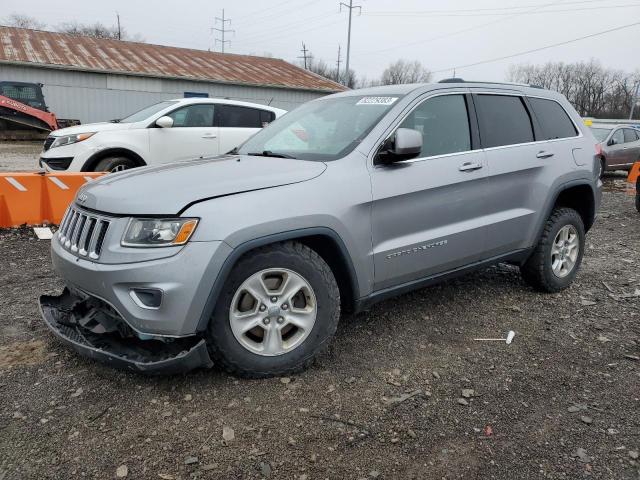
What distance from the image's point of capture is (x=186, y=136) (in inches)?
330

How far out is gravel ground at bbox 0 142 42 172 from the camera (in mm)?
14016

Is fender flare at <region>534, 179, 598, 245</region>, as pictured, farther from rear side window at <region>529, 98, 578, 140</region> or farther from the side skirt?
rear side window at <region>529, 98, 578, 140</region>

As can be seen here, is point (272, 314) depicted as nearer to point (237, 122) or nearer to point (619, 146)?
point (237, 122)

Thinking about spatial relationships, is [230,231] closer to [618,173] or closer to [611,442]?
[611,442]

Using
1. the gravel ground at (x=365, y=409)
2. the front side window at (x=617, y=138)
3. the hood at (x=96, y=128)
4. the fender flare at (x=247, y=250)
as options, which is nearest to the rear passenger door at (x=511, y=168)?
the gravel ground at (x=365, y=409)

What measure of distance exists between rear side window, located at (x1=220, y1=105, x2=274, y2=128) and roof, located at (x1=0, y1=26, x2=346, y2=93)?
20197mm

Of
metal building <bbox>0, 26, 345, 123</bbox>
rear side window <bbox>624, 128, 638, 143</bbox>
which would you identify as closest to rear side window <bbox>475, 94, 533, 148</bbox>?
rear side window <bbox>624, 128, 638, 143</bbox>

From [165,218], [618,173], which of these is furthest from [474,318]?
Answer: [618,173]

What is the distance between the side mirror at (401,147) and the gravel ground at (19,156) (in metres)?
12.6

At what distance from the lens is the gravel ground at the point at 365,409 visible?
233 centimetres

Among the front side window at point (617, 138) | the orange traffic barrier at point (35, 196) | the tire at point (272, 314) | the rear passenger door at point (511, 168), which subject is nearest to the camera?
the tire at point (272, 314)

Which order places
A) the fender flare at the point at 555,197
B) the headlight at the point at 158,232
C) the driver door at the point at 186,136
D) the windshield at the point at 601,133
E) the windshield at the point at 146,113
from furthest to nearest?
the windshield at the point at 601,133, the windshield at the point at 146,113, the driver door at the point at 186,136, the fender flare at the point at 555,197, the headlight at the point at 158,232

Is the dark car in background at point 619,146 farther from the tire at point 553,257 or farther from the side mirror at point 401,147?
the side mirror at point 401,147

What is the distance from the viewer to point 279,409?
8.91ft
